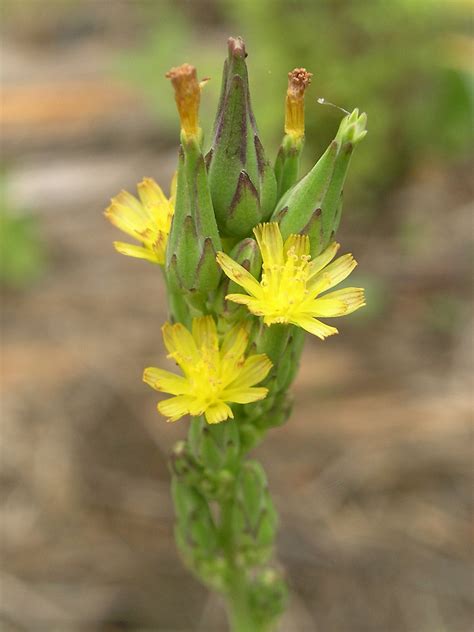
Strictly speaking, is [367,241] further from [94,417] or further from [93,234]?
[94,417]

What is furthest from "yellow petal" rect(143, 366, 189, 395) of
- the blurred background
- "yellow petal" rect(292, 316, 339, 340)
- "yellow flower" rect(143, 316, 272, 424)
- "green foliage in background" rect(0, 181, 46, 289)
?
"green foliage in background" rect(0, 181, 46, 289)

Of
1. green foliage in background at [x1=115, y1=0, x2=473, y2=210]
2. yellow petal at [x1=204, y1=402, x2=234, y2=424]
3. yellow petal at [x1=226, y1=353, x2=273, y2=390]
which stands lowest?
yellow petal at [x1=204, y1=402, x2=234, y2=424]

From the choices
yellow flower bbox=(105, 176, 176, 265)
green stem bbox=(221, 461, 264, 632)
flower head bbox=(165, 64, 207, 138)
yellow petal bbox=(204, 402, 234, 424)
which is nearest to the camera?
flower head bbox=(165, 64, 207, 138)

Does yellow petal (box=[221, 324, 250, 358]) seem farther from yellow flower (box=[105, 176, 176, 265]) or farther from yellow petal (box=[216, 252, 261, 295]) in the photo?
yellow flower (box=[105, 176, 176, 265])

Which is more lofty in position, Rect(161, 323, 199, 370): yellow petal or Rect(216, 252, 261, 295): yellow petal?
Rect(216, 252, 261, 295): yellow petal

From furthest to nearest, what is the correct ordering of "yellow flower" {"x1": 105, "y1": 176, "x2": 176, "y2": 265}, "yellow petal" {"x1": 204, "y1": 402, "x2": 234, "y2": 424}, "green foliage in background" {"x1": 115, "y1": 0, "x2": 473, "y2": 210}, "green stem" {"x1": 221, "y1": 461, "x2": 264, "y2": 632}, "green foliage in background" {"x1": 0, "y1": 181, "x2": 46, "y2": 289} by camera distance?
1. "green foliage in background" {"x1": 115, "y1": 0, "x2": 473, "y2": 210}
2. "green foliage in background" {"x1": 0, "y1": 181, "x2": 46, "y2": 289}
3. "green stem" {"x1": 221, "y1": 461, "x2": 264, "y2": 632}
4. "yellow flower" {"x1": 105, "y1": 176, "x2": 176, "y2": 265}
5. "yellow petal" {"x1": 204, "y1": 402, "x2": 234, "y2": 424}

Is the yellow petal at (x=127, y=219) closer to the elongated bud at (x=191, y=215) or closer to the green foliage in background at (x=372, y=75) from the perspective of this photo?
the elongated bud at (x=191, y=215)

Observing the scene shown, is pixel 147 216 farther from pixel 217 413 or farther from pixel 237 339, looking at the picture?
pixel 217 413
